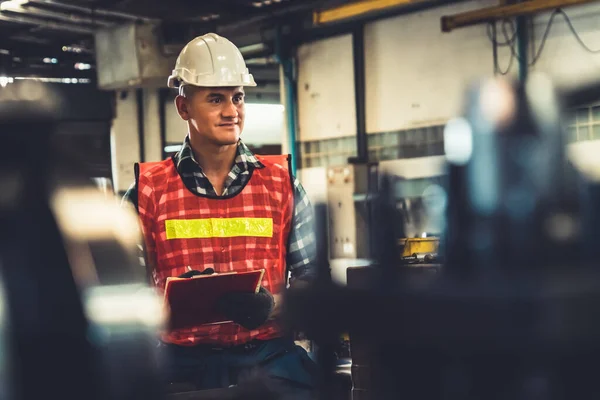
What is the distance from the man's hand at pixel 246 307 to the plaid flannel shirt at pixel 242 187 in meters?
0.46

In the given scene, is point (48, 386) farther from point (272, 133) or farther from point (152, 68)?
point (272, 133)

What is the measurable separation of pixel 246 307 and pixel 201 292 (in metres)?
0.13

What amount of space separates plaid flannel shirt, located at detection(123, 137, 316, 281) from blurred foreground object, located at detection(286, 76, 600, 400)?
6.49 feet

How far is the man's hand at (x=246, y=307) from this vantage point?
2262mm

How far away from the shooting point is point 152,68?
7.77 m

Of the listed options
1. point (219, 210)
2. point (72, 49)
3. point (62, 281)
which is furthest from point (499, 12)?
point (62, 281)

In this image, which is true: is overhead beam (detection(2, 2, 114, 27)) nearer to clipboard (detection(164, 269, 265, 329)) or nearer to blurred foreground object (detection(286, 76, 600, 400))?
clipboard (detection(164, 269, 265, 329))

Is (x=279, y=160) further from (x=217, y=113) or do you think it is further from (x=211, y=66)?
(x=211, y=66)

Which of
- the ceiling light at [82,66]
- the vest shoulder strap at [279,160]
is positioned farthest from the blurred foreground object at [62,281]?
the ceiling light at [82,66]

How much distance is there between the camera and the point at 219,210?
2773 millimetres

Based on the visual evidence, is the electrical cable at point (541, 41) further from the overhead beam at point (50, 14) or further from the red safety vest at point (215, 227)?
the red safety vest at point (215, 227)

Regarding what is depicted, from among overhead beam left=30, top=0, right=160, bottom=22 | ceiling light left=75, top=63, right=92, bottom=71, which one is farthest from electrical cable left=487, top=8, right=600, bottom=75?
ceiling light left=75, top=63, right=92, bottom=71

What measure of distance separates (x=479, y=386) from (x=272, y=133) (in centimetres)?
947

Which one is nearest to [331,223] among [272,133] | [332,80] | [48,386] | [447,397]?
[447,397]
